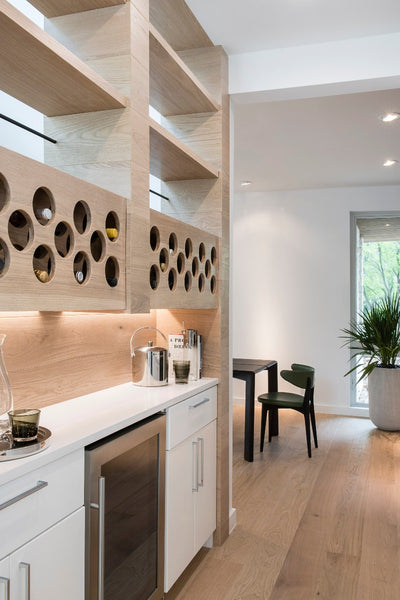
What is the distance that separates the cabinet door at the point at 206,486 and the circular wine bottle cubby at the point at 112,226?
109 cm

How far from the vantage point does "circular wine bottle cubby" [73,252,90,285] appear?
1638mm

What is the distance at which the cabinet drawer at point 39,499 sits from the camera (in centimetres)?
122

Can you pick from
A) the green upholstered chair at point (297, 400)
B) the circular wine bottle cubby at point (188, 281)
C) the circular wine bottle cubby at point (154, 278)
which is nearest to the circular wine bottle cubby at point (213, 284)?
the circular wine bottle cubby at point (188, 281)

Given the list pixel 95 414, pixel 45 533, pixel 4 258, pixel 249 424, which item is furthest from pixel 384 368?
pixel 4 258

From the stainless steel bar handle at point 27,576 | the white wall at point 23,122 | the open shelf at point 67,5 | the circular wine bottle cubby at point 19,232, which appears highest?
the open shelf at point 67,5

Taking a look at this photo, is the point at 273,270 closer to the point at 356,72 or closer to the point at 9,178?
the point at 356,72

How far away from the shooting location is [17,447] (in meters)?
1.32

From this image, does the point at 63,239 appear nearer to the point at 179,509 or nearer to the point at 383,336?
the point at 179,509

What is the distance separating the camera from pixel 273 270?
251 inches

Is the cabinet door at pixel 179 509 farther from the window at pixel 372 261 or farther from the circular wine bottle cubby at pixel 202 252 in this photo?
the window at pixel 372 261

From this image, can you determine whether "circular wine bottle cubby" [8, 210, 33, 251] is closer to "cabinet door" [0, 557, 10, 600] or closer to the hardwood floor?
"cabinet door" [0, 557, 10, 600]

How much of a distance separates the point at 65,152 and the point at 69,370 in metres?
0.86

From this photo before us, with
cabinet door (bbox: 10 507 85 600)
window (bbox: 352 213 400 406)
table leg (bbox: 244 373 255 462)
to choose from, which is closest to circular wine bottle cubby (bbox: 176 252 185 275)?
cabinet door (bbox: 10 507 85 600)

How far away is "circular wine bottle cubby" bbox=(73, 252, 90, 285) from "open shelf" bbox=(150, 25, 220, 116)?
3.34 feet
